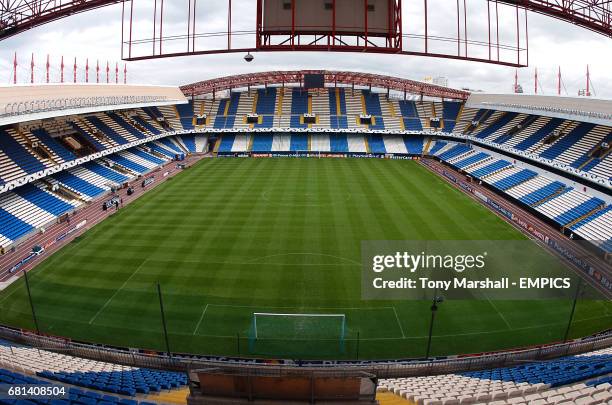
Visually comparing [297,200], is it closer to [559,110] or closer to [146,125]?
[559,110]

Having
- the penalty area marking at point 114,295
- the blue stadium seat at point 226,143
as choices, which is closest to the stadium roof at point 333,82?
the blue stadium seat at point 226,143

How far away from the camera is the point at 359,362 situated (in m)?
17.2

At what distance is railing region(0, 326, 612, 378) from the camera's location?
51.4 feet

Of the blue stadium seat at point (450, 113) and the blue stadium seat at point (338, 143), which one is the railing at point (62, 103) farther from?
the blue stadium seat at point (450, 113)

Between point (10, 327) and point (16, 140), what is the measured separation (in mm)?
26090

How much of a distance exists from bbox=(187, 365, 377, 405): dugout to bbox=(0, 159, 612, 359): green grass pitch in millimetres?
8299

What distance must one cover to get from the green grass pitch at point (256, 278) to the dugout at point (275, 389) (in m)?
8.30

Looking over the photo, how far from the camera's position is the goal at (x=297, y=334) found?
18094 millimetres

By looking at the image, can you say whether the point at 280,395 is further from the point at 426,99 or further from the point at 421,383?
the point at 426,99

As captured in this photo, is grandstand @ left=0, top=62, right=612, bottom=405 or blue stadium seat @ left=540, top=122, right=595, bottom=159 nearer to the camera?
grandstand @ left=0, top=62, right=612, bottom=405

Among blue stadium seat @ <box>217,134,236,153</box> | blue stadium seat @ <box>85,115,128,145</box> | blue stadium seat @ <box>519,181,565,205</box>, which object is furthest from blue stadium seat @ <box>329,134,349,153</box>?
blue stadium seat @ <box>519,181,565,205</box>

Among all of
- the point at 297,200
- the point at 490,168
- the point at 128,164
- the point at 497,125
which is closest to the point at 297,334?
the point at 297,200

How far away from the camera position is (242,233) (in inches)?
1217

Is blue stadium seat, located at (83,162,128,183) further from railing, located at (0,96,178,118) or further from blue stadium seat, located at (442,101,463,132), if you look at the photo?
blue stadium seat, located at (442,101,463,132)
